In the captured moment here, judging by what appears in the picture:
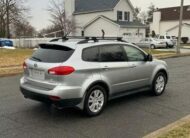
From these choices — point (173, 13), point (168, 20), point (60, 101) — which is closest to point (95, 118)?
point (60, 101)

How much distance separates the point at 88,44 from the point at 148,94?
9.46 feet

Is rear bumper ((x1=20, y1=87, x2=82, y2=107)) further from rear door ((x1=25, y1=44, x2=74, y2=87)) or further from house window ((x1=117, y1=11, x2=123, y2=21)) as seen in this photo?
house window ((x1=117, y1=11, x2=123, y2=21))

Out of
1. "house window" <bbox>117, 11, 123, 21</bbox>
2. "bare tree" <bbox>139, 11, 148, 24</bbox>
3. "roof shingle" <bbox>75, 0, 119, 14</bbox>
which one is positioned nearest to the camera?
"house window" <bbox>117, 11, 123, 21</bbox>

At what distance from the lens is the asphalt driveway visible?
5.04 meters

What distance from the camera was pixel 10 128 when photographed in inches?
205

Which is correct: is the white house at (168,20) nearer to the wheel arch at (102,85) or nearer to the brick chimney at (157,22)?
the brick chimney at (157,22)

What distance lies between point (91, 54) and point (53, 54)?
83 centimetres

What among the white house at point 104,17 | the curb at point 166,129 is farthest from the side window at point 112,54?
the white house at point 104,17

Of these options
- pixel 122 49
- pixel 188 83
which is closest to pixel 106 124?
pixel 122 49

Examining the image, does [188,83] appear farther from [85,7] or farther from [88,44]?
[85,7]

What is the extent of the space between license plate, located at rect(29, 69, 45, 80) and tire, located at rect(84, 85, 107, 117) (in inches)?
39.9

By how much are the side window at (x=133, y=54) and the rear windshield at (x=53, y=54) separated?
5.76 feet

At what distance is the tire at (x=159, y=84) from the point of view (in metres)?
7.77

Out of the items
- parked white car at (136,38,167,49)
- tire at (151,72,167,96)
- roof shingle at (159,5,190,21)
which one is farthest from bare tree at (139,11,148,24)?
tire at (151,72,167,96)
